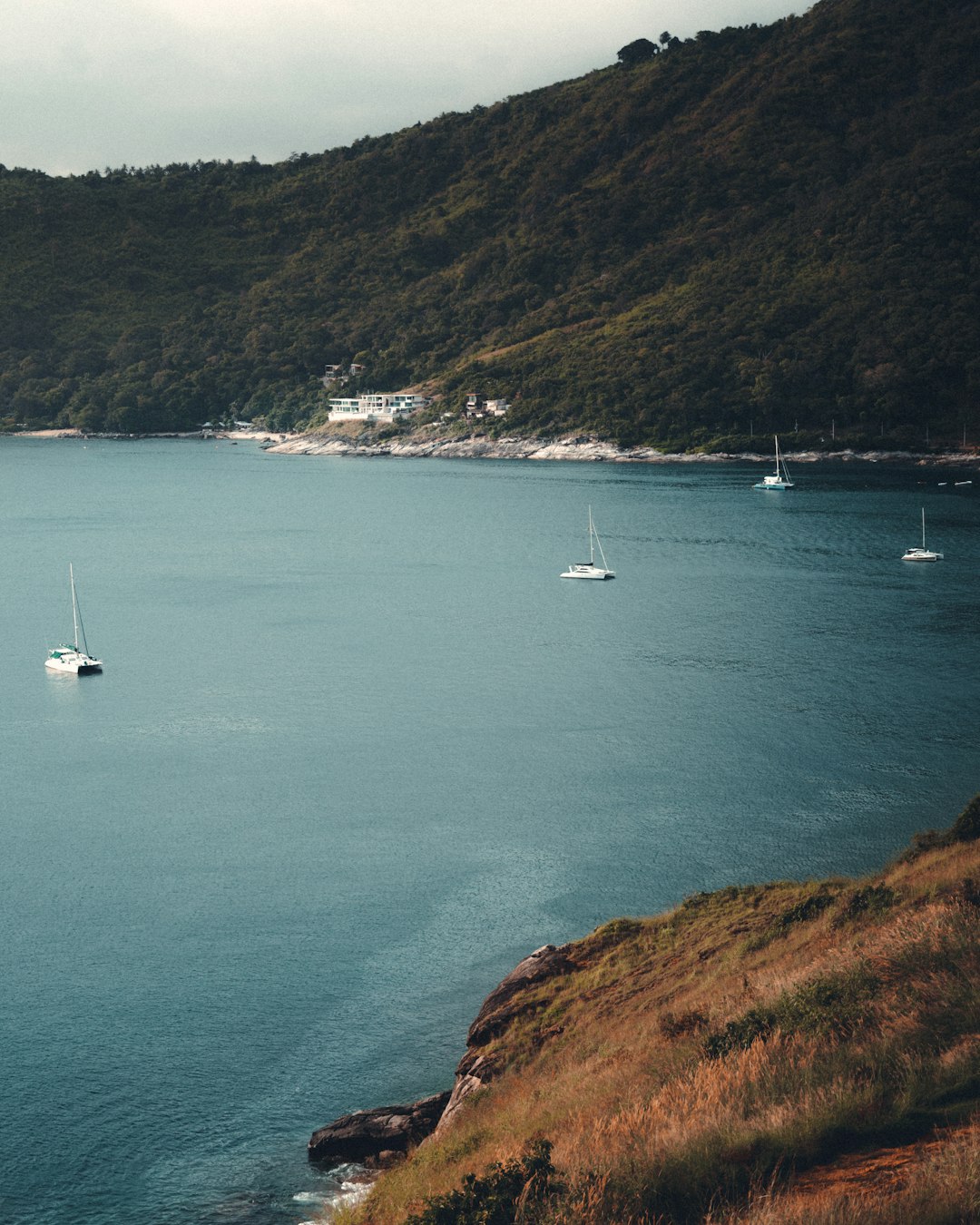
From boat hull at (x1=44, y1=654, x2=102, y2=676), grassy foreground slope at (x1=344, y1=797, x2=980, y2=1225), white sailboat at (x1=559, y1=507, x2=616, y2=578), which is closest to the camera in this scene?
grassy foreground slope at (x1=344, y1=797, x2=980, y2=1225)

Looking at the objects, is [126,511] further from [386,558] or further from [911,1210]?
[911,1210]

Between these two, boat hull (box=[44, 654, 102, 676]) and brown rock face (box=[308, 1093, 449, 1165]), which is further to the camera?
boat hull (box=[44, 654, 102, 676])

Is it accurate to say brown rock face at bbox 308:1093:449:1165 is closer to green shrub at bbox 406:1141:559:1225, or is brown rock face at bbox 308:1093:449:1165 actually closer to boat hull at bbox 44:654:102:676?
green shrub at bbox 406:1141:559:1225

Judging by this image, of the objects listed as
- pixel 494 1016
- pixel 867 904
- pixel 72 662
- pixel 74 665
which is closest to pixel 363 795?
pixel 494 1016

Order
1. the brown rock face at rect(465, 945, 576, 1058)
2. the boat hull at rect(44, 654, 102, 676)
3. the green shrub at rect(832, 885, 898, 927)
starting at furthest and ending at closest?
the boat hull at rect(44, 654, 102, 676), the brown rock face at rect(465, 945, 576, 1058), the green shrub at rect(832, 885, 898, 927)

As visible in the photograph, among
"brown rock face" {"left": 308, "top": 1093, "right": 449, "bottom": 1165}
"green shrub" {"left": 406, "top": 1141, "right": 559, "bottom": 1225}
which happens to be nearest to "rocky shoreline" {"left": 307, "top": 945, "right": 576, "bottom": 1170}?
"brown rock face" {"left": 308, "top": 1093, "right": 449, "bottom": 1165}

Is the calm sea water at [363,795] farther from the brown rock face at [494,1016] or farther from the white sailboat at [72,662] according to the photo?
the brown rock face at [494,1016]

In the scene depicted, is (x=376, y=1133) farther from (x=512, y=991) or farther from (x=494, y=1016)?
(x=512, y=991)
